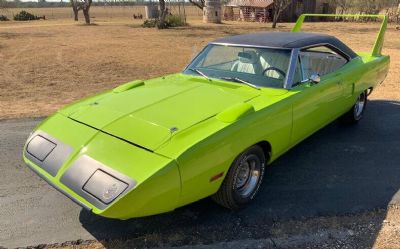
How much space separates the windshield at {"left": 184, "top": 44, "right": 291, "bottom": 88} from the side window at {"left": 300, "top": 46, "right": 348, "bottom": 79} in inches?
13.1

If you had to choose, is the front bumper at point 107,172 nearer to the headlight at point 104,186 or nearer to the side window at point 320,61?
the headlight at point 104,186

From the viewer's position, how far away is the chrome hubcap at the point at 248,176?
11.9 ft

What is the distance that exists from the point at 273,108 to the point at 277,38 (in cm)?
142

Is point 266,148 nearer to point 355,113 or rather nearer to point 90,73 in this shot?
point 355,113

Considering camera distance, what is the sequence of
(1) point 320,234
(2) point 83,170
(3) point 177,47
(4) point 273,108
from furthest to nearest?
(3) point 177,47 < (4) point 273,108 < (1) point 320,234 < (2) point 83,170

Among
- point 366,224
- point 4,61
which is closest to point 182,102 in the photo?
point 366,224

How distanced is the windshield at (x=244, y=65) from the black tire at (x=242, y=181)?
95 cm

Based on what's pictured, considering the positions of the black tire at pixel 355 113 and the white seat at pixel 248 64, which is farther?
the black tire at pixel 355 113

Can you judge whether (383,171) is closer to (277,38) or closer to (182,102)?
(277,38)

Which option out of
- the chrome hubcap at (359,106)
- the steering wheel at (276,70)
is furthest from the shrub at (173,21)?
the steering wheel at (276,70)

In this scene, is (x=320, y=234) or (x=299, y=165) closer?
(x=320, y=234)

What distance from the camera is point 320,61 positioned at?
5203 millimetres

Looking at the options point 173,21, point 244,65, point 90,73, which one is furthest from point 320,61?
point 173,21

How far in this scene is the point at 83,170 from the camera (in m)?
2.97
